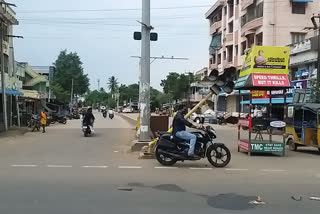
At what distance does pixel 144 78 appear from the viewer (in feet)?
51.2

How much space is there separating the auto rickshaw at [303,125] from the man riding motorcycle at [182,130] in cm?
696

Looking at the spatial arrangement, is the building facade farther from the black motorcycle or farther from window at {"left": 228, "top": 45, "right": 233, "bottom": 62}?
window at {"left": 228, "top": 45, "right": 233, "bottom": 62}

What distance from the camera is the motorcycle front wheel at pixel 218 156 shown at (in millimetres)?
11547

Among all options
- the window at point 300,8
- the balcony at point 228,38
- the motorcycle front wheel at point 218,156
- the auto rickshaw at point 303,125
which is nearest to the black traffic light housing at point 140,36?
the motorcycle front wheel at point 218,156

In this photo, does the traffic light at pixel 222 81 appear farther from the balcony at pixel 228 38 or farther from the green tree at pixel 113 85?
the green tree at pixel 113 85

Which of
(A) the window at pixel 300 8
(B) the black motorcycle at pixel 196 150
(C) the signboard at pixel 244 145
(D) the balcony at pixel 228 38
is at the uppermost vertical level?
(A) the window at pixel 300 8

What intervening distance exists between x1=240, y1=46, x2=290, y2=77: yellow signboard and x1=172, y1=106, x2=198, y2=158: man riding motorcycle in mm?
5257

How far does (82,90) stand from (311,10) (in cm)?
5994

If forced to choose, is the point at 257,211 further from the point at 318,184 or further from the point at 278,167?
the point at 278,167

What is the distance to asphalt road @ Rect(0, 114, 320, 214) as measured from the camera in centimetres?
677

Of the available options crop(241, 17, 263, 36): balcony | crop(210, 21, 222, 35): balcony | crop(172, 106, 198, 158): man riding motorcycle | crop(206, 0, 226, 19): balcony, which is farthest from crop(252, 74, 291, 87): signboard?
crop(210, 21, 222, 35): balcony

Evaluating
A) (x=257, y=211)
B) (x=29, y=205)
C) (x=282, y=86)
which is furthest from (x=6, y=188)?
(x=282, y=86)

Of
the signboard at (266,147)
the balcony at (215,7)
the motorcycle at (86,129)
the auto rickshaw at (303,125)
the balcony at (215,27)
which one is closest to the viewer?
the signboard at (266,147)

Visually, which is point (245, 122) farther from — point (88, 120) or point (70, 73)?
point (70, 73)
